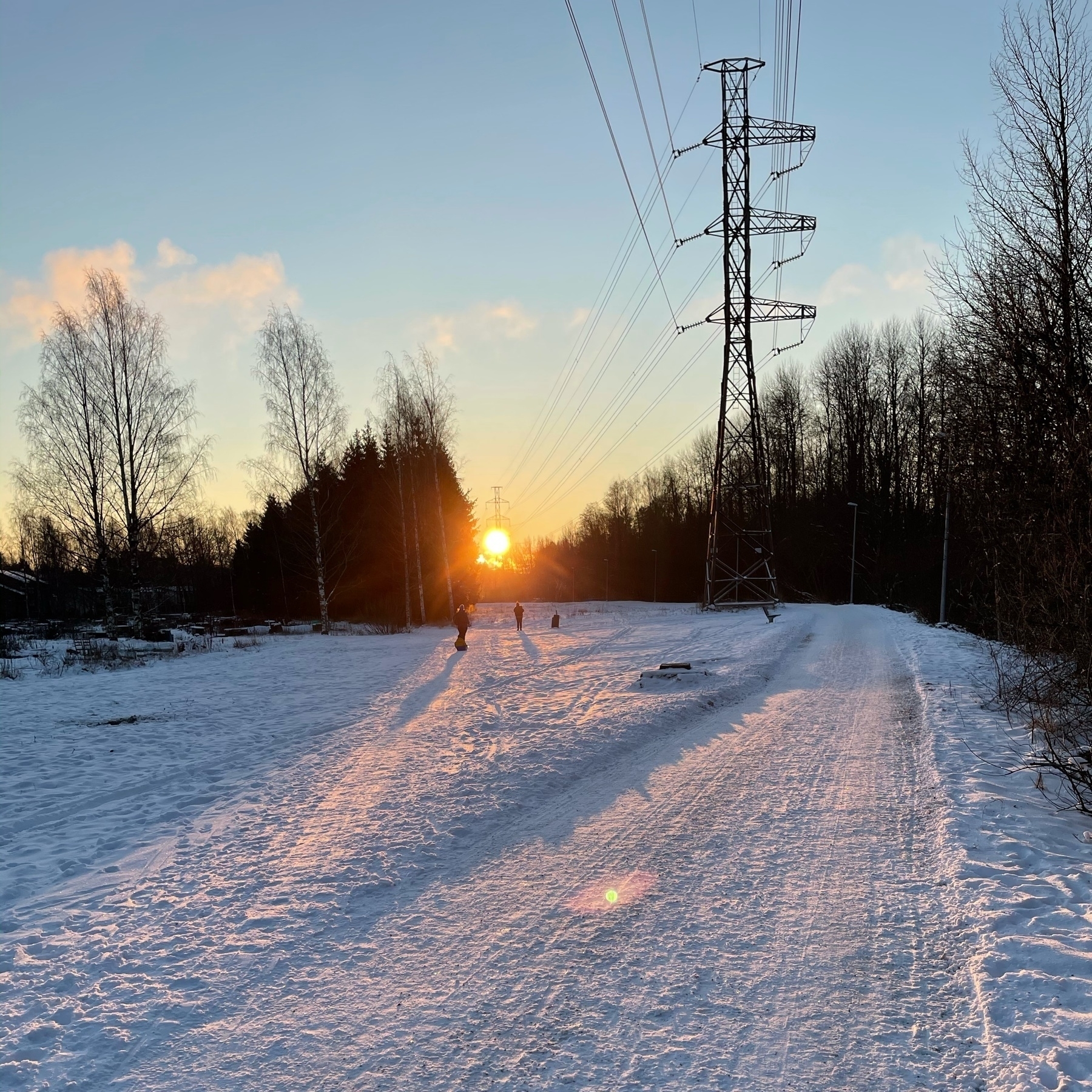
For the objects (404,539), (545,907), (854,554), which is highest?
(404,539)

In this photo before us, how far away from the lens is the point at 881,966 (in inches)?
165

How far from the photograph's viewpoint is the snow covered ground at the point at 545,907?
352cm

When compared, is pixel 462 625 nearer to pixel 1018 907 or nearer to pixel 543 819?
pixel 543 819

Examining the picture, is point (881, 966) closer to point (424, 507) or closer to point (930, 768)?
point (930, 768)

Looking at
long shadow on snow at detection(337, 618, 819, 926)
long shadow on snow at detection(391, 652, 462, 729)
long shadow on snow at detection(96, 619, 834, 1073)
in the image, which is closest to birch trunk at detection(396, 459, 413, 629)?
long shadow on snow at detection(391, 652, 462, 729)

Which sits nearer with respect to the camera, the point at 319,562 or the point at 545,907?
the point at 545,907

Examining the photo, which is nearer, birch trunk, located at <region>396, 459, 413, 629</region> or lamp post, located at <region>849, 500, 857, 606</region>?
birch trunk, located at <region>396, 459, 413, 629</region>

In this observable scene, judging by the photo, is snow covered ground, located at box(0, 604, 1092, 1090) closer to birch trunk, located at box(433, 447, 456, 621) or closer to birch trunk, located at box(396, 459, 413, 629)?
birch trunk, located at box(396, 459, 413, 629)

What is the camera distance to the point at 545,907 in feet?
16.6

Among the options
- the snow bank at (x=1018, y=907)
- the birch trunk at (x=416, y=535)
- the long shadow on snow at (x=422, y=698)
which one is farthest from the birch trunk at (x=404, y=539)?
the snow bank at (x=1018, y=907)

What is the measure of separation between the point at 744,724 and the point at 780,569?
56.6m

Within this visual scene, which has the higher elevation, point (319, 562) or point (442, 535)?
point (442, 535)

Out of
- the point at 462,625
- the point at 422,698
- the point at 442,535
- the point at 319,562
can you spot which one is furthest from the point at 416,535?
the point at 422,698

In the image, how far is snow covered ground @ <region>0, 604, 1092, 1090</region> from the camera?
→ 3518 mm
